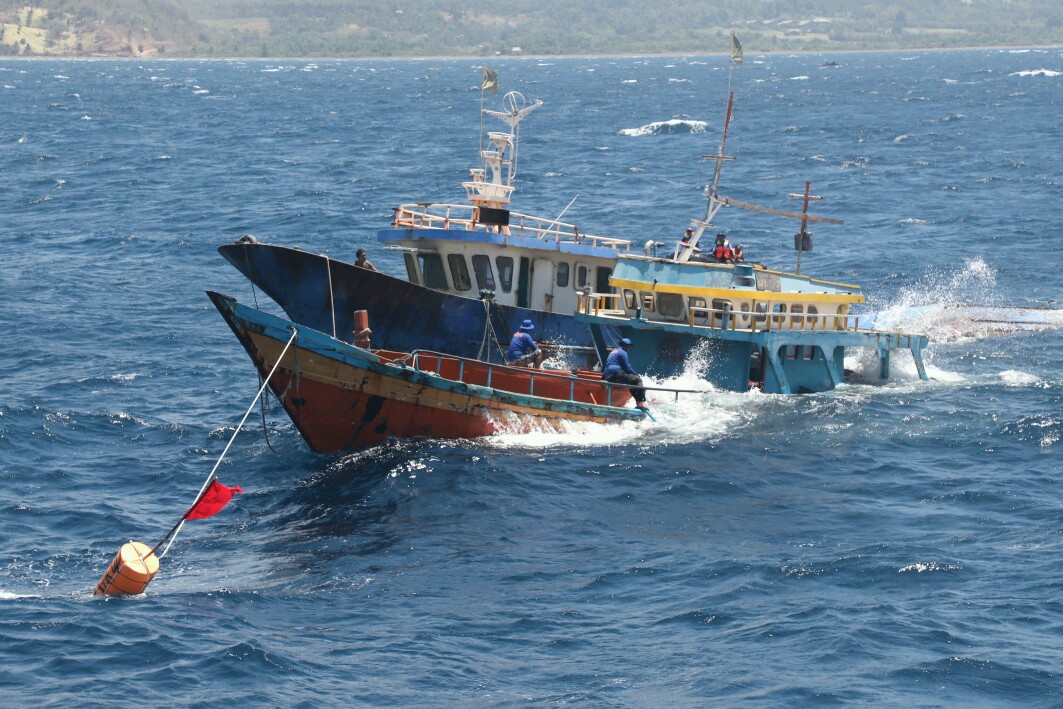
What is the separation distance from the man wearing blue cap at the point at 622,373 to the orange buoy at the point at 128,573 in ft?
39.8

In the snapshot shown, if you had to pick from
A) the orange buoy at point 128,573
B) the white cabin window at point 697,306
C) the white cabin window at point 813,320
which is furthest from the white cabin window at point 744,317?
the orange buoy at point 128,573

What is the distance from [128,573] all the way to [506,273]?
51.6 ft

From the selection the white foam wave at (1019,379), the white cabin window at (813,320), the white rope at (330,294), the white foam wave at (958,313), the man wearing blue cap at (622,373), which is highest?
the white rope at (330,294)

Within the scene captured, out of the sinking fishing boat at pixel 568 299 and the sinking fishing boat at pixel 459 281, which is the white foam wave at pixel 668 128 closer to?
the sinking fishing boat at pixel 459 281

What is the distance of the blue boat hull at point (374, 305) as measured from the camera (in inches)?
1254

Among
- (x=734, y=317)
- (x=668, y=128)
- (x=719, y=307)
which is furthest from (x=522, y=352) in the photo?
(x=668, y=128)

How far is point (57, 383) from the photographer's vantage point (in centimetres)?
3419

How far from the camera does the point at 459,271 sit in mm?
34906

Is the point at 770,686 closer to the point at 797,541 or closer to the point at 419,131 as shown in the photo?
the point at 797,541

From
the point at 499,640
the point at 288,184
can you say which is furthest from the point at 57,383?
the point at 288,184

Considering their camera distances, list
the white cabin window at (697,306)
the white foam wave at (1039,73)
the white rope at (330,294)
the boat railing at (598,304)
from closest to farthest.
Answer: the white rope at (330,294)
the white cabin window at (697,306)
the boat railing at (598,304)
the white foam wave at (1039,73)

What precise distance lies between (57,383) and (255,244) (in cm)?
667

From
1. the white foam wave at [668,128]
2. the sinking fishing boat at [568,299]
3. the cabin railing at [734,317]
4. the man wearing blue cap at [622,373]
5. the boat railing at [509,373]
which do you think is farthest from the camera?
the white foam wave at [668,128]

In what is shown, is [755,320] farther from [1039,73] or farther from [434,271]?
[1039,73]
